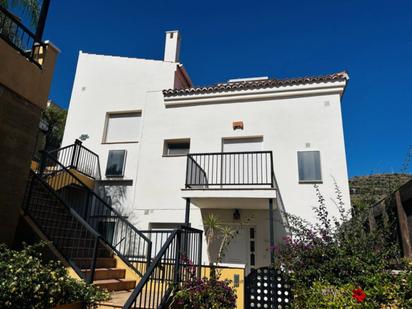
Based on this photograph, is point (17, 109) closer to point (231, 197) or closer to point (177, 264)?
point (177, 264)

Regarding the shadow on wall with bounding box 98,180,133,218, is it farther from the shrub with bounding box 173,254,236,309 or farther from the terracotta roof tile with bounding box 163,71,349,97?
the shrub with bounding box 173,254,236,309

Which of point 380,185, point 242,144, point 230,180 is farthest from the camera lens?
point 242,144

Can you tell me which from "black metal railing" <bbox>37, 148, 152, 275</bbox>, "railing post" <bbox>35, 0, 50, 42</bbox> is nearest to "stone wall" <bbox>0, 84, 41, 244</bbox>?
"railing post" <bbox>35, 0, 50, 42</bbox>

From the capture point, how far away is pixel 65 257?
520cm

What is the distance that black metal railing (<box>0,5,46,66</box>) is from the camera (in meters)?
5.44

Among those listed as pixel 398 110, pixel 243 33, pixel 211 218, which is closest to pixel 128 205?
pixel 211 218

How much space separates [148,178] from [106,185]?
1841mm

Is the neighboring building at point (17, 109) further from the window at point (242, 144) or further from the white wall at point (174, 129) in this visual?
the window at point (242, 144)

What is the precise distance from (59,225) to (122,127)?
6034mm

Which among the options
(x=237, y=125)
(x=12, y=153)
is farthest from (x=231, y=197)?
(x=12, y=153)

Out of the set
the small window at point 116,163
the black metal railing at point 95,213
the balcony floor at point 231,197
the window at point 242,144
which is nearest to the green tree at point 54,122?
the black metal railing at point 95,213

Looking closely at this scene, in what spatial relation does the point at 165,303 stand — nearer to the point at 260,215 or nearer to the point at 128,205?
the point at 260,215

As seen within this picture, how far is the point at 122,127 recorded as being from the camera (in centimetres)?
1181

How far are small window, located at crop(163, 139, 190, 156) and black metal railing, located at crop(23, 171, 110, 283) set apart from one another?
4708 mm
